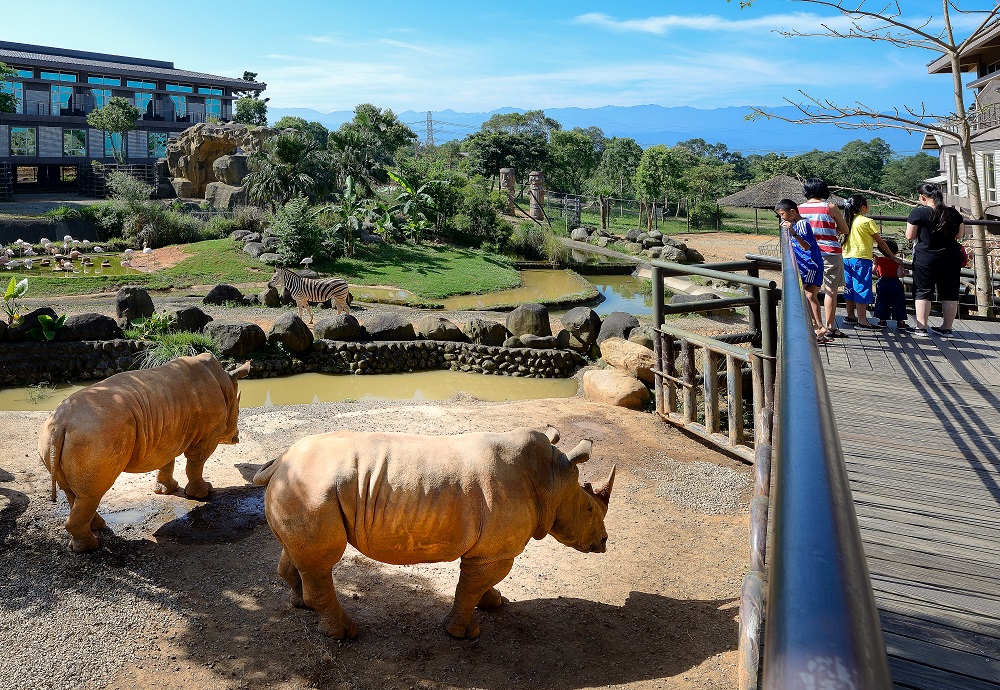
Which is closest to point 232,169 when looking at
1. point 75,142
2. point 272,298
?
point 75,142

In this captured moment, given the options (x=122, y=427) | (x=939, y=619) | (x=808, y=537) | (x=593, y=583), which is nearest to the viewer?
(x=808, y=537)

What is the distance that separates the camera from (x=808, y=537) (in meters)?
0.74

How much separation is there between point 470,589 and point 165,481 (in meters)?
3.78

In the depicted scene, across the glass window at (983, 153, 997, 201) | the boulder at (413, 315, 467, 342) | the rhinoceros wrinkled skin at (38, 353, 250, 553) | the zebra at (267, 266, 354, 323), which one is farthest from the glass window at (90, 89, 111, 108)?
the rhinoceros wrinkled skin at (38, 353, 250, 553)

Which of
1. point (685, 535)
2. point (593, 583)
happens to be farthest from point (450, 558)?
point (685, 535)

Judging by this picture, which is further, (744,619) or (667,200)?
(667,200)

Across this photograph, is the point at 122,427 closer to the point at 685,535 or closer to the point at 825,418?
the point at 685,535

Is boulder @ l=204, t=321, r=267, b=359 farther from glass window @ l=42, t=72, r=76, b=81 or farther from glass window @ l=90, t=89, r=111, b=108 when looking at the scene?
glass window @ l=90, t=89, r=111, b=108

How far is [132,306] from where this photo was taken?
1485 centimetres

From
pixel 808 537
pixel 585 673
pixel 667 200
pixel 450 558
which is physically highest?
pixel 667 200

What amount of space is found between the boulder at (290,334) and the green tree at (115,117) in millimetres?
26407

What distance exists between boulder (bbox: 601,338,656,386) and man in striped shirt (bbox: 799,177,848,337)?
4.20 m

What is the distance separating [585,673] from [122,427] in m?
3.90

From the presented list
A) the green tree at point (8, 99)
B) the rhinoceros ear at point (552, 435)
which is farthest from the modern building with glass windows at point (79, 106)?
the rhinoceros ear at point (552, 435)
